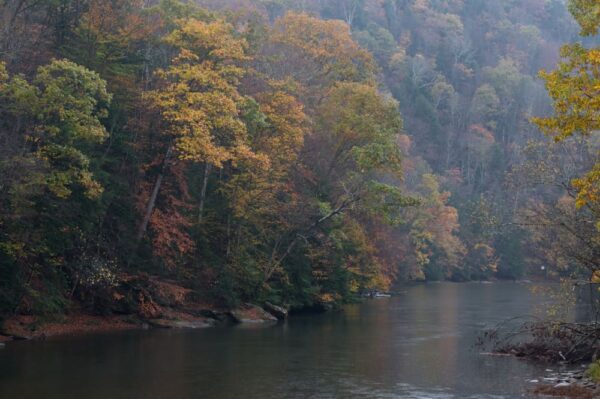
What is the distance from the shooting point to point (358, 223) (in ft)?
183

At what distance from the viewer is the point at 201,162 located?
4381 cm

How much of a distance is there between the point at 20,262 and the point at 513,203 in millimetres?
80640

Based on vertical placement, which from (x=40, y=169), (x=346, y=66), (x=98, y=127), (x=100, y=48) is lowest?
(x=40, y=169)

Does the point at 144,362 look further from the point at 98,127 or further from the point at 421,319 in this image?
the point at 421,319

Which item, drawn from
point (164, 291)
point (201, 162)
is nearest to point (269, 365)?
point (164, 291)

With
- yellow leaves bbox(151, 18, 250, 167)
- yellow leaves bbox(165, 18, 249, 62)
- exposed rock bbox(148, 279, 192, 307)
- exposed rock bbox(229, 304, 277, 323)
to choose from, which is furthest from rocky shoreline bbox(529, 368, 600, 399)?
yellow leaves bbox(165, 18, 249, 62)

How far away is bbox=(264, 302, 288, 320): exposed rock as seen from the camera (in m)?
44.8

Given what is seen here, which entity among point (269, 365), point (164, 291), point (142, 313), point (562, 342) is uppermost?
point (164, 291)

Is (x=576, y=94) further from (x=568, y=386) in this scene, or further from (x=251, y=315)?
(x=251, y=315)

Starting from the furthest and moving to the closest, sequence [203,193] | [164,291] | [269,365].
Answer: [203,193]
[164,291]
[269,365]

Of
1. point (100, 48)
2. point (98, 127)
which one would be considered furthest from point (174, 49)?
point (98, 127)

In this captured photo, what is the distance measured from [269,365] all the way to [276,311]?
1903cm

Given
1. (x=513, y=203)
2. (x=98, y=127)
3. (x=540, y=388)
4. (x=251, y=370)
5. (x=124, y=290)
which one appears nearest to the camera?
(x=540, y=388)

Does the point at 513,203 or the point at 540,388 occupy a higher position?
A: the point at 513,203
